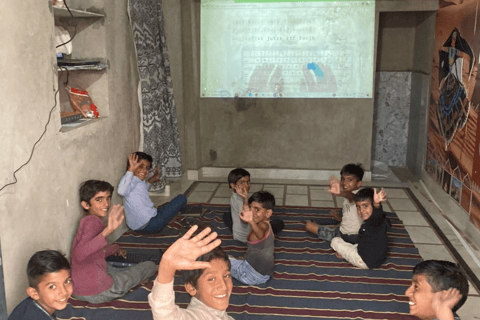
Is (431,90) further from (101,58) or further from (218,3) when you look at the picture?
(101,58)

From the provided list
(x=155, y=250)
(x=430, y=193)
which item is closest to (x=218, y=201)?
(x=155, y=250)

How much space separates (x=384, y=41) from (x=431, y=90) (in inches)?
48.7

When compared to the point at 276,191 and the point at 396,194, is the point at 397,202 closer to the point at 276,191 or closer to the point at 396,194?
the point at 396,194

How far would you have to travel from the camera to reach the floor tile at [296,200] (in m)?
4.82

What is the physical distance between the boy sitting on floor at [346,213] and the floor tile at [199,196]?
4.51ft

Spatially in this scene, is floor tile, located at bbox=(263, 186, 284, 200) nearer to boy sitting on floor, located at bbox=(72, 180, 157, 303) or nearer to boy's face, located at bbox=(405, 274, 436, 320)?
boy sitting on floor, located at bbox=(72, 180, 157, 303)

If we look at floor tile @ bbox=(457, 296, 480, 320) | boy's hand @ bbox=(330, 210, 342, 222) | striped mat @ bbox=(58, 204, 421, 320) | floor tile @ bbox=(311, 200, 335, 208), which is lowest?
floor tile @ bbox=(457, 296, 480, 320)

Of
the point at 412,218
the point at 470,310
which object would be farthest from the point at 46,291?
the point at 412,218

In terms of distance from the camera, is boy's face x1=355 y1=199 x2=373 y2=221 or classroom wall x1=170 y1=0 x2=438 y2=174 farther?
classroom wall x1=170 y1=0 x2=438 y2=174

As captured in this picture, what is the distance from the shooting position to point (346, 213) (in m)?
3.67

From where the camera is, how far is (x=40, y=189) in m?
2.62

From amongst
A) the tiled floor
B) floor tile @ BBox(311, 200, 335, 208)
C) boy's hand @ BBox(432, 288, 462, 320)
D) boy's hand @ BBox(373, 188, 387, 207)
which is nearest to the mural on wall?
the tiled floor

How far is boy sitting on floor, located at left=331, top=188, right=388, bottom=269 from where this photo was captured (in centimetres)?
312

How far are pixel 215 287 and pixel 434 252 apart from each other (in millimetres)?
2368
